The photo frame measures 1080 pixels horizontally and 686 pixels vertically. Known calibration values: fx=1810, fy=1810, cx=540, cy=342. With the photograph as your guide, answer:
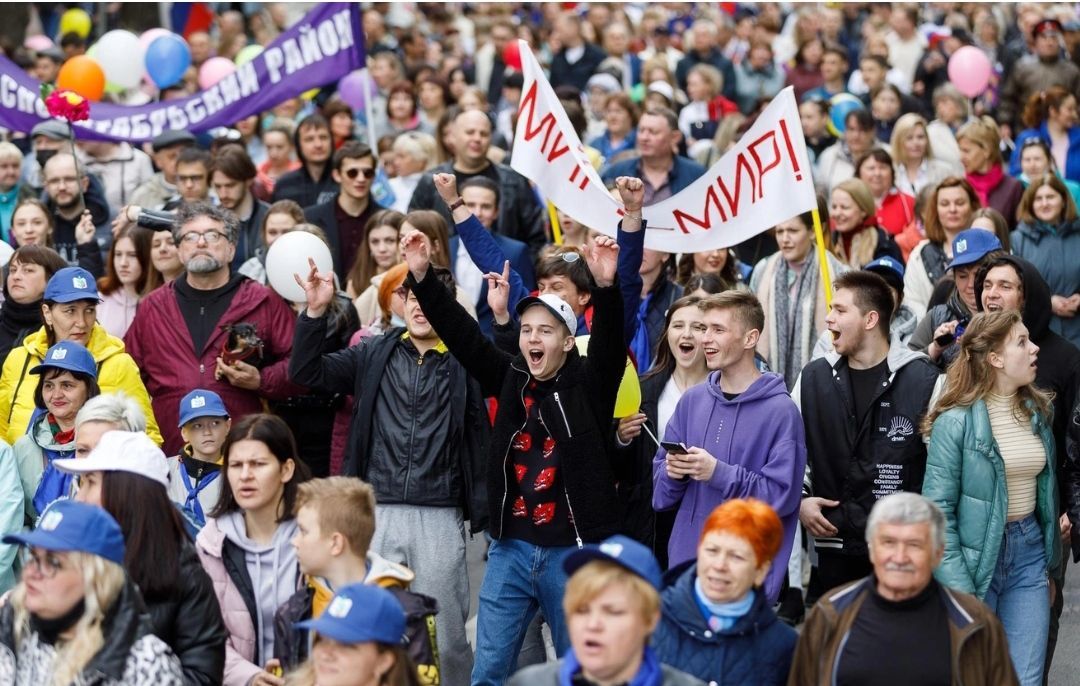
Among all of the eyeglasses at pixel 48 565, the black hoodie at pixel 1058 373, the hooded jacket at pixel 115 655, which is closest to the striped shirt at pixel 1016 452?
the black hoodie at pixel 1058 373

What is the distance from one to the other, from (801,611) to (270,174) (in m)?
7.84

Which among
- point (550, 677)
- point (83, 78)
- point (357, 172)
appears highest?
point (83, 78)

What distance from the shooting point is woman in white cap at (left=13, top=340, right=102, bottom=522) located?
25.7 feet

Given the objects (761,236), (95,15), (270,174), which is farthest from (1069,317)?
(95,15)

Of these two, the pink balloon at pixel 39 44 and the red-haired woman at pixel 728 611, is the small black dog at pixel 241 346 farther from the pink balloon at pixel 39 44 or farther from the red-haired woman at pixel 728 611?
the pink balloon at pixel 39 44

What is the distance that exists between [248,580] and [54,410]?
1737 mm

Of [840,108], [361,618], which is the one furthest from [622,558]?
[840,108]

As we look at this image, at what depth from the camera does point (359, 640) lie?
546 cm

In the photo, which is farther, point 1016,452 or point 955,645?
point 1016,452

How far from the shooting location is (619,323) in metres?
7.14

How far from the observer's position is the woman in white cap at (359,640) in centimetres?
547

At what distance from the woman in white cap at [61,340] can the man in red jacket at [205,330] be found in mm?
232

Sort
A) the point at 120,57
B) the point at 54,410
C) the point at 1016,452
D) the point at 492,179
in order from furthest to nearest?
the point at 120,57 < the point at 492,179 < the point at 54,410 < the point at 1016,452

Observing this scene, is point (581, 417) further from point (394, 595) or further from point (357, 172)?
point (357, 172)
